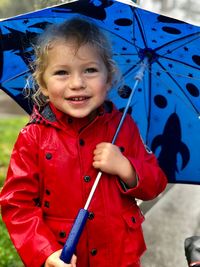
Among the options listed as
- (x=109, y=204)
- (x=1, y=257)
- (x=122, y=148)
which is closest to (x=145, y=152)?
(x=122, y=148)

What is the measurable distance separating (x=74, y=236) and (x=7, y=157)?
12.3 ft

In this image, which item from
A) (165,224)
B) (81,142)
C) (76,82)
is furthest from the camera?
(165,224)

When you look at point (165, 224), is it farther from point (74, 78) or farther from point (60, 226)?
point (74, 78)

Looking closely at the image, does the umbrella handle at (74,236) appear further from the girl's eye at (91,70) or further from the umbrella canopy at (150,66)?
the umbrella canopy at (150,66)

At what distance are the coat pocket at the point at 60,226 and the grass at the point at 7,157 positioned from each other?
3.95 ft

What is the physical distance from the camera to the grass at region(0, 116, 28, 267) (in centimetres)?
329

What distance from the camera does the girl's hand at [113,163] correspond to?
2.20 meters

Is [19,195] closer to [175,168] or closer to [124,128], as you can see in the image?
[124,128]

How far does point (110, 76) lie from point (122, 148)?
1.21ft

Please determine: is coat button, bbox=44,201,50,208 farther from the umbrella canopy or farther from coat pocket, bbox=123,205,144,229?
the umbrella canopy

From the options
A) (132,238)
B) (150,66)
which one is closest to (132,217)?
(132,238)

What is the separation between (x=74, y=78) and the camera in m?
2.12

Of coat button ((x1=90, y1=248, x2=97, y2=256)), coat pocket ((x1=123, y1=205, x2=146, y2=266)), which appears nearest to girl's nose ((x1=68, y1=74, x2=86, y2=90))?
coat pocket ((x1=123, y1=205, x2=146, y2=266))

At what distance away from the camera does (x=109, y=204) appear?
7.21 feet
